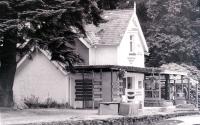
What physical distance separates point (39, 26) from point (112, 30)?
12585mm

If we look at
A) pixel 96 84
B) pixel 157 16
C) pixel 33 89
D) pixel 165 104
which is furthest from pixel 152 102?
pixel 157 16

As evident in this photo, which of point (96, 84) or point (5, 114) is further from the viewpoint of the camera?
point (96, 84)

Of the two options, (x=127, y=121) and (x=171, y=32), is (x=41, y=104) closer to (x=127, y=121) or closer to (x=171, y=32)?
(x=127, y=121)

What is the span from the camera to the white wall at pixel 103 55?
3752 centimetres

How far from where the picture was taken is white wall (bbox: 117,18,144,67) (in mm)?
38188

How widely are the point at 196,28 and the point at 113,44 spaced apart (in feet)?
74.7

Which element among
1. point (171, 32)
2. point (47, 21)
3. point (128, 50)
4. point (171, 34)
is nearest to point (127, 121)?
point (47, 21)

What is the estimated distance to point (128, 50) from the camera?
3962 cm

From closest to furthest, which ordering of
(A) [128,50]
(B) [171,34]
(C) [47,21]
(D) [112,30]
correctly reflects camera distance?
(C) [47,21] < (D) [112,30] < (A) [128,50] < (B) [171,34]

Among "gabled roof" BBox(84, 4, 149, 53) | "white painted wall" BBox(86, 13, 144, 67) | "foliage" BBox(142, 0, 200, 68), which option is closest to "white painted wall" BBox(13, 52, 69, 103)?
"white painted wall" BBox(86, 13, 144, 67)

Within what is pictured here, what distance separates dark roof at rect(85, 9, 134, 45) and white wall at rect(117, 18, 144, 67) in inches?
27.6

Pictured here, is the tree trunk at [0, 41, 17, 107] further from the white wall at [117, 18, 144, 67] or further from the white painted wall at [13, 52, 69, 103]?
the white wall at [117, 18, 144, 67]

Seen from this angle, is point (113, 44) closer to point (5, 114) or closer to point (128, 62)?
point (128, 62)

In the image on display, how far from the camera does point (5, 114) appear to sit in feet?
85.0
